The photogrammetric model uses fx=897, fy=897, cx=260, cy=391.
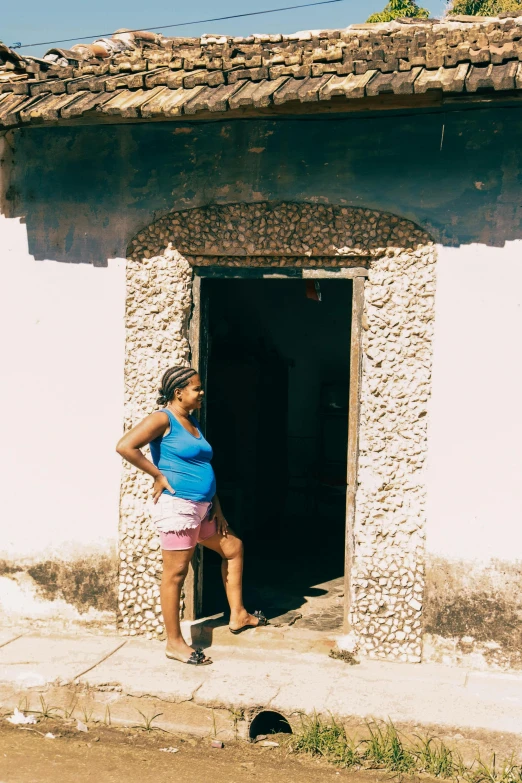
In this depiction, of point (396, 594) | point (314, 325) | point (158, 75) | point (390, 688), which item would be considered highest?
point (158, 75)

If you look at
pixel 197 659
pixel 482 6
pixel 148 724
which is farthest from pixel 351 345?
pixel 482 6

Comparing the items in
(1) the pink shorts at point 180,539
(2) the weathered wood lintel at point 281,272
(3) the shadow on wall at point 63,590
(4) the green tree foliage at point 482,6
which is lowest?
(3) the shadow on wall at point 63,590

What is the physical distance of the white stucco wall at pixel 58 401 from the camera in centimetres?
614

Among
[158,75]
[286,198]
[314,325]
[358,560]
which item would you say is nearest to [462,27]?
[286,198]

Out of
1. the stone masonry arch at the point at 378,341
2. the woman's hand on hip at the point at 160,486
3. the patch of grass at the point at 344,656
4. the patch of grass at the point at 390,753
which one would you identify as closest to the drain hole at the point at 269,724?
the patch of grass at the point at 390,753

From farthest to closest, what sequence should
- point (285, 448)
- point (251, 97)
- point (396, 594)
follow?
point (285, 448), point (396, 594), point (251, 97)

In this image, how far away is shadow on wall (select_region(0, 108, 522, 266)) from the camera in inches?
214

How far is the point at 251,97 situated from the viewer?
16.8 feet

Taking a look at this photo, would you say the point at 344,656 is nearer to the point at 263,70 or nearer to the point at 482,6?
the point at 263,70

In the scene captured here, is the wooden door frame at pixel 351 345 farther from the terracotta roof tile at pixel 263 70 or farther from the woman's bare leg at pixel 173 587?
the terracotta roof tile at pixel 263 70

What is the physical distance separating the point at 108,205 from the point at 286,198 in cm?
125

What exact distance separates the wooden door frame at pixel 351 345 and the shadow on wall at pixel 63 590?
0.56m

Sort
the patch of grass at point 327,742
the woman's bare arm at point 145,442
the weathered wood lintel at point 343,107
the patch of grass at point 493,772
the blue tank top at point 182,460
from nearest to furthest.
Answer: the patch of grass at point 493,772, the patch of grass at point 327,742, the weathered wood lintel at point 343,107, the woman's bare arm at point 145,442, the blue tank top at point 182,460

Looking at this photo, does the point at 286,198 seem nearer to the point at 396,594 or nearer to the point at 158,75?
the point at 158,75
